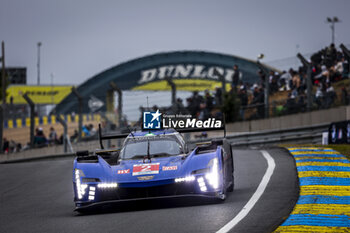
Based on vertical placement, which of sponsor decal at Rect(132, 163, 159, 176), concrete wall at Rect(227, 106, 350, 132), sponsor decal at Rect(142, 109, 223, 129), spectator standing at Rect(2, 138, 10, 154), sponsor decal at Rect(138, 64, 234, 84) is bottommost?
sponsor decal at Rect(132, 163, 159, 176)

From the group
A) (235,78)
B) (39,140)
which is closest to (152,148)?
(235,78)

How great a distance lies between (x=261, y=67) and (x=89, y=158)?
44.6 feet

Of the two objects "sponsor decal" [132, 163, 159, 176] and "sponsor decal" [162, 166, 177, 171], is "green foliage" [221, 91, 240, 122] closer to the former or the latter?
"sponsor decal" [132, 163, 159, 176]

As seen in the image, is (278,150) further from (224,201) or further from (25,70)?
(25,70)

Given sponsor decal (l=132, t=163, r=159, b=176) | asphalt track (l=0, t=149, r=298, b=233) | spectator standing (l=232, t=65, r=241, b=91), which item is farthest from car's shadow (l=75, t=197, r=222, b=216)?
spectator standing (l=232, t=65, r=241, b=91)

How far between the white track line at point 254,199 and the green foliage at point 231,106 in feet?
31.9

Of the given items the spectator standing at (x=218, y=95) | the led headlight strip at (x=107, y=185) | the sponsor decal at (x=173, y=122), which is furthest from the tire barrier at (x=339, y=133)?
the led headlight strip at (x=107, y=185)

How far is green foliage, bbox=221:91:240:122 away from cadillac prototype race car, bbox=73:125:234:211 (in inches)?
565

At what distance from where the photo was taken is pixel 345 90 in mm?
23562

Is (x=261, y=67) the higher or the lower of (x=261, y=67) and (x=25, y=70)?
the lower

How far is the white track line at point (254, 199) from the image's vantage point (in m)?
7.80

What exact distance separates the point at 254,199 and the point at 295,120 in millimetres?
15149

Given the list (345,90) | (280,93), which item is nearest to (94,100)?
(280,93)

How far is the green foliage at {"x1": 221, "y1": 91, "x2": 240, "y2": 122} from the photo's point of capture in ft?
83.9
